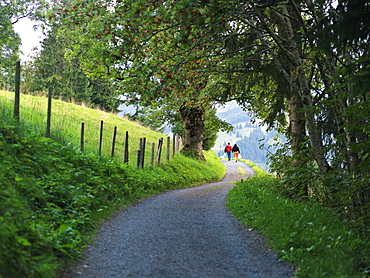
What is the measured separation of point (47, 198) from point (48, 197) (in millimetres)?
38

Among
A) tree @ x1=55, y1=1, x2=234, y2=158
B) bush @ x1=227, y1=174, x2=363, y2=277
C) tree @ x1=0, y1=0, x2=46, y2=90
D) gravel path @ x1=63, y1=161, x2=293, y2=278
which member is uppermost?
tree @ x1=0, y1=0, x2=46, y2=90

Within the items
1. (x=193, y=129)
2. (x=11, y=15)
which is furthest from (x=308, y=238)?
(x=11, y=15)

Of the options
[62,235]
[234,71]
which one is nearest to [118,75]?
[234,71]

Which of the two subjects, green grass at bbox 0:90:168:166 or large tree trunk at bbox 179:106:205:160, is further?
large tree trunk at bbox 179:106:205:160

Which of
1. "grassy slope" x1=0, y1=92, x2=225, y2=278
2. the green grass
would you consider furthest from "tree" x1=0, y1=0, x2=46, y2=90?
"grassy slope" x1=0, y1=92, x2=225, y2=278

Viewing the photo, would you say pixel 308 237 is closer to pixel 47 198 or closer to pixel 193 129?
pixel 47 198

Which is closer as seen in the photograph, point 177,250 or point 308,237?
point 308,237

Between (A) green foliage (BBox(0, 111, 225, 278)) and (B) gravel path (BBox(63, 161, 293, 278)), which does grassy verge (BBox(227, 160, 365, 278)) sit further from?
(A) green foliage (BBox(0, 111, 225, 278))

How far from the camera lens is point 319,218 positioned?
7.29 m

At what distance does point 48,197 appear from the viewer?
674 cm

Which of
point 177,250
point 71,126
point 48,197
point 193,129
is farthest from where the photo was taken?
point 193,129

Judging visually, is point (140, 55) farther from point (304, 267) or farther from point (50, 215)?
point (304, 267)

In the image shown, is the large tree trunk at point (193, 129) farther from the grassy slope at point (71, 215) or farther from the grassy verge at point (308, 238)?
the grassy verge at point (308, 238)

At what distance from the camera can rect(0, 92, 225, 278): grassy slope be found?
431 centimetres
